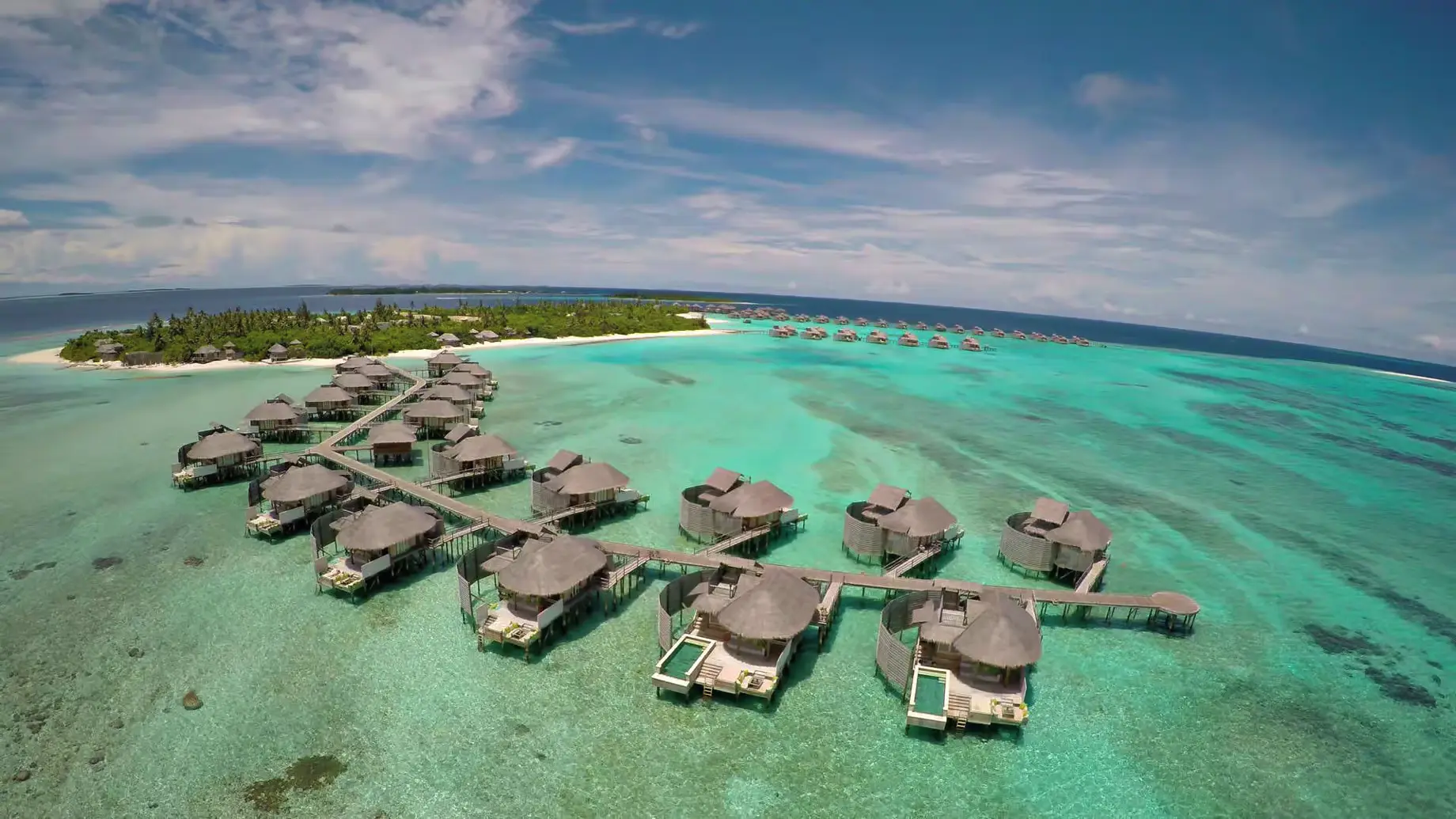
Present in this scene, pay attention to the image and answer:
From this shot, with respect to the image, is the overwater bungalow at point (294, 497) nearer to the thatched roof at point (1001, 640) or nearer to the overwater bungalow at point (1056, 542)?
the thatched roof at point (1001, 640)

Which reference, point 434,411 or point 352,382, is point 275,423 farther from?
point 352,382

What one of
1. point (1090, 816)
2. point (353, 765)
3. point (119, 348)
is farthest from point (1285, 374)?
point (119, 348)

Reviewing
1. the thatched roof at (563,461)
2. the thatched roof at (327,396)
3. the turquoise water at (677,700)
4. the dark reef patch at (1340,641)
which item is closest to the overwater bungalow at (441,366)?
the thatched roof at (327,396)

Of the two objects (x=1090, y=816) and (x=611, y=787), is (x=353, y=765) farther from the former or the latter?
(x=1090, y=816)

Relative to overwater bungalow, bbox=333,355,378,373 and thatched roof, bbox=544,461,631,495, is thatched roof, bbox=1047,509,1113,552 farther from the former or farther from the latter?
overwater bungalow, bbox=333,355,378,373

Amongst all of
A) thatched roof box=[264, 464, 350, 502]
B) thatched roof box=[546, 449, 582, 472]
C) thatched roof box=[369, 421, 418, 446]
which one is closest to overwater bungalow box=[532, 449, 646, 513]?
thatched roof box=[546, 449, 582, 472]

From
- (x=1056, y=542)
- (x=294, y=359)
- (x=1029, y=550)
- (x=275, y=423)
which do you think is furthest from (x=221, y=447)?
(x=294, y=359)
